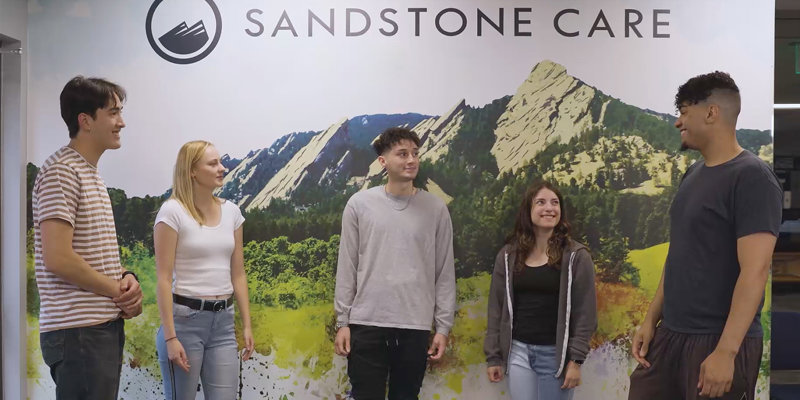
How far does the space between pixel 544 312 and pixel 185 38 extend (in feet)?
8.48

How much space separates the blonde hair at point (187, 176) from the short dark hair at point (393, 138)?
95 cm

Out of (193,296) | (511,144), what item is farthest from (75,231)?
(511,144)

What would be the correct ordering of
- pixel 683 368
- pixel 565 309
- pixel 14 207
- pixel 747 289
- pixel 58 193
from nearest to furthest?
pixel 747 289
pixel 58 193
pixel 683 368
pixel 565 309
pixel 14 207

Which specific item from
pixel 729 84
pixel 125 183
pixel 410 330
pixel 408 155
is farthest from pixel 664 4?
pixel 125 183

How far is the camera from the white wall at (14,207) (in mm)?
4094

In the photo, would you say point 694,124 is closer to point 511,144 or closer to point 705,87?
point 705,87

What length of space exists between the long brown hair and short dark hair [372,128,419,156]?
706mm

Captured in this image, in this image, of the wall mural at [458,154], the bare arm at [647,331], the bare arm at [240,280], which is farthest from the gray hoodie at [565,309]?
the bare arm at [240,280]

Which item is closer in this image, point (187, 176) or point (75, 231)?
point (75, 231)

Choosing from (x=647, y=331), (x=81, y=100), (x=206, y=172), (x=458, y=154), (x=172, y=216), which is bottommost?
(x=647, y=331)

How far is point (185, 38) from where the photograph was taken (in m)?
4.16

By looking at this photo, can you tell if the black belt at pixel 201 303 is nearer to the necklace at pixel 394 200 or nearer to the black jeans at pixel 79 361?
the black jeans at pixel 79 361

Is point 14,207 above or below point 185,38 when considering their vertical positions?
below

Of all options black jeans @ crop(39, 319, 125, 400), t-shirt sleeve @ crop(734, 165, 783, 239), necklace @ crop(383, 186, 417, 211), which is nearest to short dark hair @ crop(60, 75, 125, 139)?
black jeans @ crop(39, 319, 125, 400)
